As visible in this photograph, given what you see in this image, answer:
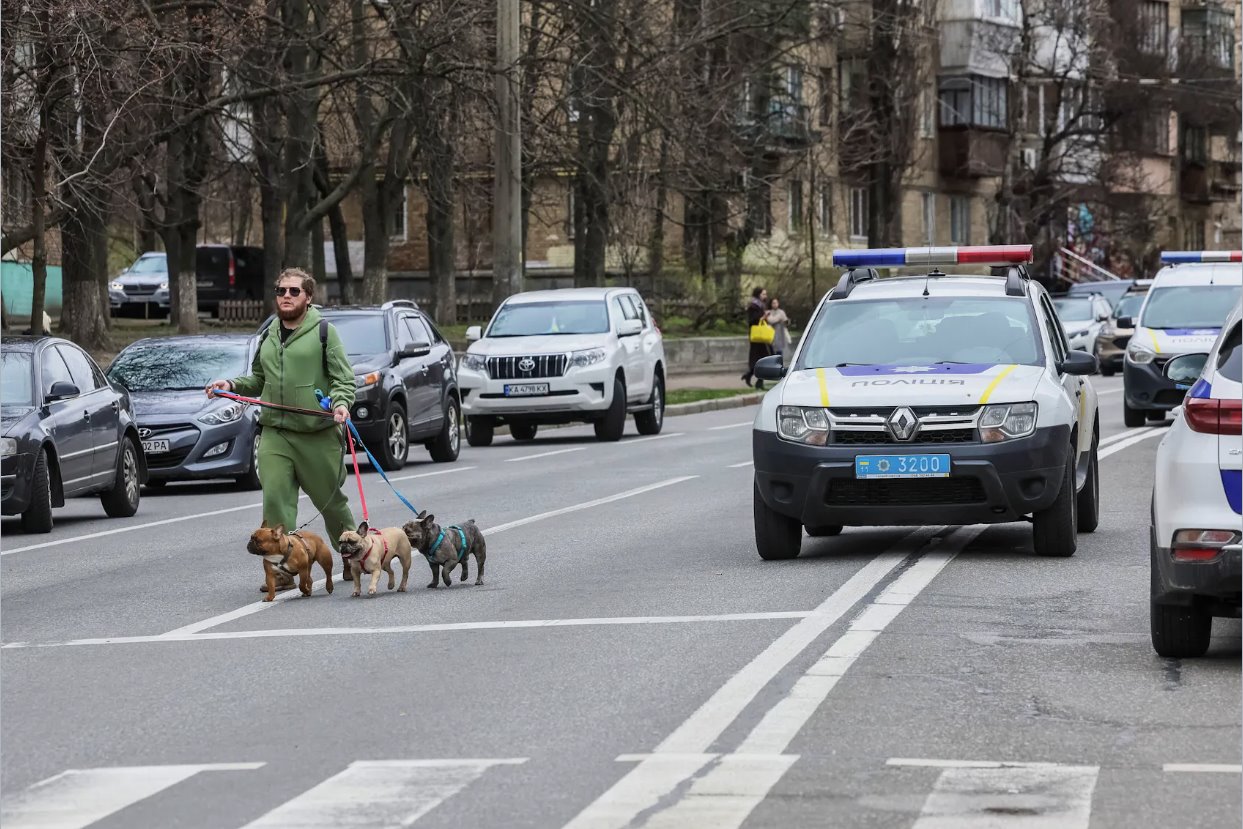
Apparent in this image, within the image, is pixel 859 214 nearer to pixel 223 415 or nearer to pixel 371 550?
pixel 223 415

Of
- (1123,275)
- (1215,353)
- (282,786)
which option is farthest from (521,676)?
(1123,275)

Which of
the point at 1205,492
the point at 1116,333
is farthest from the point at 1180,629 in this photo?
the point at 1116,333

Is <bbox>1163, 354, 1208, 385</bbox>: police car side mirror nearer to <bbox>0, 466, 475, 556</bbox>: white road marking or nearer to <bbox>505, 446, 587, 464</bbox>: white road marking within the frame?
<bbox>0, 466, 475, 556</bbox>: white road marking

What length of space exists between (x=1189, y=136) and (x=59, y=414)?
75744 millimetres

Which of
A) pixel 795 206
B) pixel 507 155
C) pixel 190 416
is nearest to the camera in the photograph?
pixel 190 416

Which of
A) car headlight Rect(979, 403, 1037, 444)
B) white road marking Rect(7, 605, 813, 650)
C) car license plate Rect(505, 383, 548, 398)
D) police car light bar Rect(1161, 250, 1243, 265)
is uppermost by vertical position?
police car light bar Rect(1161, 250, 1243, 265)

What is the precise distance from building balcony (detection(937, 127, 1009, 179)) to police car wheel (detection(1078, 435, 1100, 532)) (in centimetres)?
5684

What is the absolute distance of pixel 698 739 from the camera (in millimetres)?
7785

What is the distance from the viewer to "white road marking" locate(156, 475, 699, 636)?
11445 mm

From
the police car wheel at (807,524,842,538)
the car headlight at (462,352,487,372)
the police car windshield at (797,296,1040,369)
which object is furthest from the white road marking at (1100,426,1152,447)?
the police car windshield at (797,296,1040,369)

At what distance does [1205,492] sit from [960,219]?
221 feet

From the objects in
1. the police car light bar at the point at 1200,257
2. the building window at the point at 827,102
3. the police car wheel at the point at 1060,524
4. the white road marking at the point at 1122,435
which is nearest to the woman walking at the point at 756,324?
the police car light bar at the point at 1200,257

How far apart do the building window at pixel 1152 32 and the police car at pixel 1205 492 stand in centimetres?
6861

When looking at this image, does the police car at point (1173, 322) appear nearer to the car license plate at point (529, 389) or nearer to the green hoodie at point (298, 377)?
the car license plate at point (529, 389)
